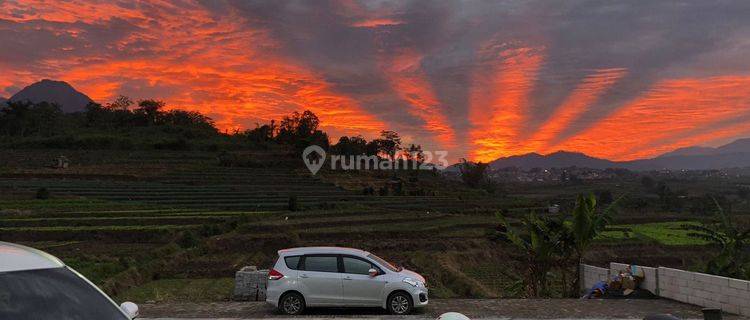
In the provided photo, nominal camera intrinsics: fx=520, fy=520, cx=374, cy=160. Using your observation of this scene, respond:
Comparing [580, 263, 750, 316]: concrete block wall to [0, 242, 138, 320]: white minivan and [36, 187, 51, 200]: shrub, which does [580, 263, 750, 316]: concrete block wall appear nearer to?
[0, 242, 138, 320]: white minivan

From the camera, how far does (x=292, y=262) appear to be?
13953 mm

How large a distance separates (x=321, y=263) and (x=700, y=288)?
10261 mm

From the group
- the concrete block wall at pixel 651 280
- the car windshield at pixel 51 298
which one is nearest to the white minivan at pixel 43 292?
the car windshield at pixel 51 298

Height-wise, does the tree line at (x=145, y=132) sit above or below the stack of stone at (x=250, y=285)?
above

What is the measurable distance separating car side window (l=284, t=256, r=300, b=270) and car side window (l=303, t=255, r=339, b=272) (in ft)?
0.70

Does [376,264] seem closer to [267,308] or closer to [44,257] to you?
[267,308]

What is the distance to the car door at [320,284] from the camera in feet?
44.7

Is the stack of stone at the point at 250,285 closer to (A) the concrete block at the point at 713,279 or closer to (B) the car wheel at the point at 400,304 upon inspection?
(B) the car wheel at the point at 400,304

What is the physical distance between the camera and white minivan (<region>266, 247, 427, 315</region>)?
44.6 ft

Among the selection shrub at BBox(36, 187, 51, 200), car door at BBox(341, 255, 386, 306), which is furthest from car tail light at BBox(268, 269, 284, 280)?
shrub at BBox(36, 187, 51, 200)

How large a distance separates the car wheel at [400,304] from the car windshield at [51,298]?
10221 millimetres

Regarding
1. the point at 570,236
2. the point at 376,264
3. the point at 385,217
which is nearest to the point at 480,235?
the point at 385,217

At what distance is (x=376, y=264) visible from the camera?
14.0m

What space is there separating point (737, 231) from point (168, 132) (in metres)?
Result: 154
